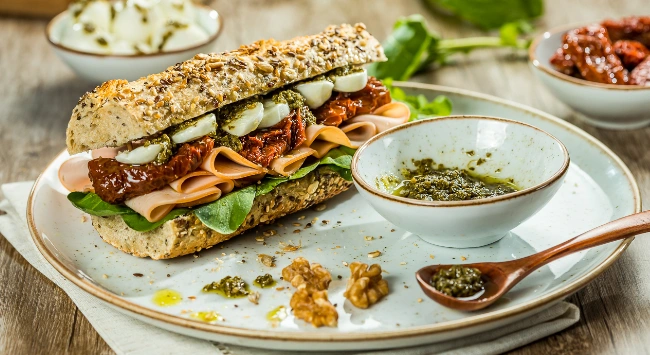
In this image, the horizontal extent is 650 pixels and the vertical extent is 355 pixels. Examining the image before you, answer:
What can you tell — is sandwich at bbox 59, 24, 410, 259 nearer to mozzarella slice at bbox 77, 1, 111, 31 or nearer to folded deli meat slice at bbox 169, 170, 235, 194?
folded deli meat slice at bbox 169, 170, 235, 194

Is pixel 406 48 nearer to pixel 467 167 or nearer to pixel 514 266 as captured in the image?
pixel 467 167

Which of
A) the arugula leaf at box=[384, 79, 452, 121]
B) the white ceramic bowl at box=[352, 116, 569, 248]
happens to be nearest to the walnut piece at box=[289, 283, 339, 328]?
the white ceramic bowl at box=[352, 116, 569, 248]

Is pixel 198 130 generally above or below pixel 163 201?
above

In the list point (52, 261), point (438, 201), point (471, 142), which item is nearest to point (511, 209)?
point (438, 201)

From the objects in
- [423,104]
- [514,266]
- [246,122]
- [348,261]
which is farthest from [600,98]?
[246,122]

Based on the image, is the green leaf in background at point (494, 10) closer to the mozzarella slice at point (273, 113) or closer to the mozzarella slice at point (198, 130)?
the mozzarella slice at point (273, 113)

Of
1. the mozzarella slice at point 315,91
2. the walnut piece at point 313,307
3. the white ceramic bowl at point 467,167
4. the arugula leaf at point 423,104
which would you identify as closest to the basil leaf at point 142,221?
the walnut piece at point 313,307

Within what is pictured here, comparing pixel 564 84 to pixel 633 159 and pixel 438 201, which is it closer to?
pixel 633 159
